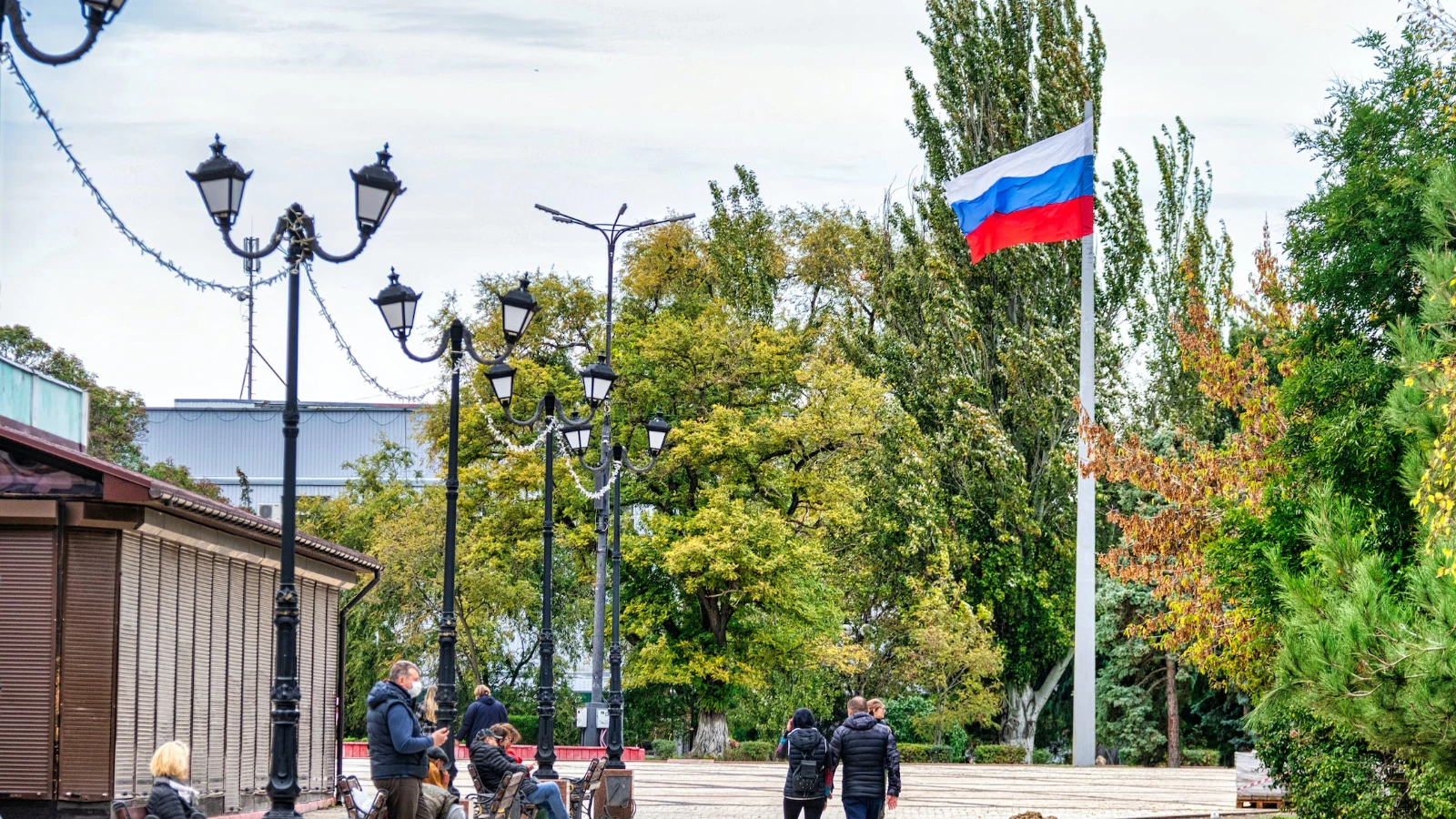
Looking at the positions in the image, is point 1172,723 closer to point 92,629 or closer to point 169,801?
point 92,629

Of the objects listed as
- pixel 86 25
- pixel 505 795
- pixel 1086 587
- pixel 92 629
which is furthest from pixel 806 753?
pixel 1086 587

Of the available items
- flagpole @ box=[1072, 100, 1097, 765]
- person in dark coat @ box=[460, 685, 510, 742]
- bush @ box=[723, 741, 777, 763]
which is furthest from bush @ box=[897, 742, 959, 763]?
person in dark coat @ box=[460, 685, 510, 742]

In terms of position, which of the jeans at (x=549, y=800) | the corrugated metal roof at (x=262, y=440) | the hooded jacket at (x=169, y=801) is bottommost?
the jeans at (x=549, y=800)

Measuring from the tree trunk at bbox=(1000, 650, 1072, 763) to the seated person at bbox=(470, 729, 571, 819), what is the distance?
103ft

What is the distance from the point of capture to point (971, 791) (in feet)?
89.7

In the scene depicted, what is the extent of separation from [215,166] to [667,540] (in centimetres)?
2993

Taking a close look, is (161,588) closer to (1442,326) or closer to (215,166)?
(215,166)

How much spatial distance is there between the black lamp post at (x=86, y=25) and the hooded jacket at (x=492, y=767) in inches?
367

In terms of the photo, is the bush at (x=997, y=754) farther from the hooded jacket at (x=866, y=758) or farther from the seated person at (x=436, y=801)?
the seated person at (x=436, y=801)

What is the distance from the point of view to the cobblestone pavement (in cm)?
2188

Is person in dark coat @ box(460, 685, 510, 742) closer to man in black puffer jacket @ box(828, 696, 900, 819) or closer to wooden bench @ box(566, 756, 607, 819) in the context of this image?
wooden bench @ box(566, 756, 607, 819)

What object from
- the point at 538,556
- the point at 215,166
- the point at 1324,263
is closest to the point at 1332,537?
the point at 1324,263

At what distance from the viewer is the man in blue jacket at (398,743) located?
36.8 ft

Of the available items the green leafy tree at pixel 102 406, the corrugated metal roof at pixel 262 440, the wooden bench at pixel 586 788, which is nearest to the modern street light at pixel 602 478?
the wooden bench at pixel 586 788
